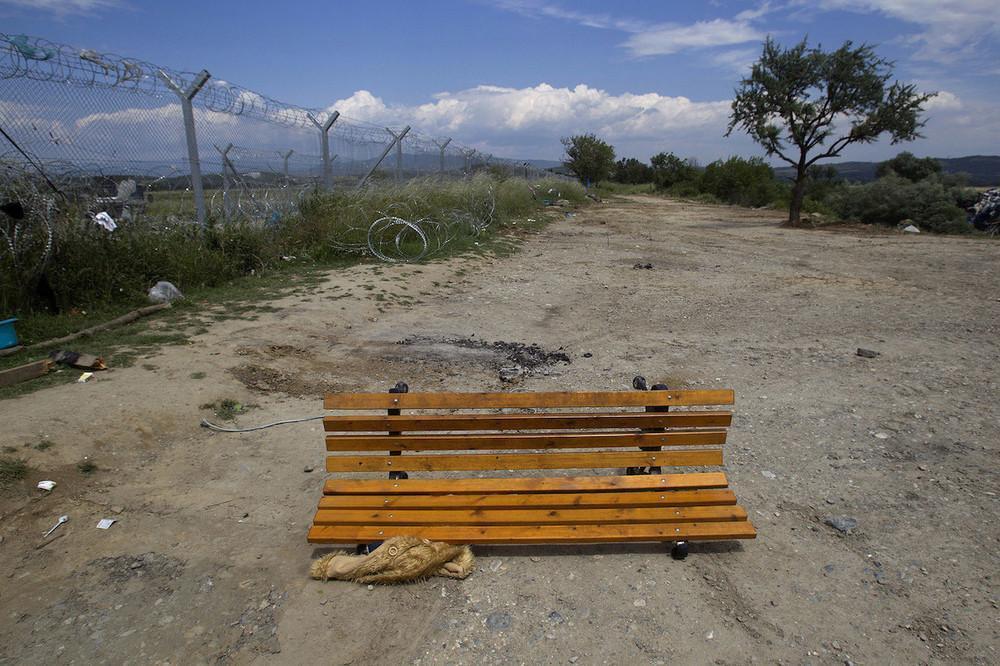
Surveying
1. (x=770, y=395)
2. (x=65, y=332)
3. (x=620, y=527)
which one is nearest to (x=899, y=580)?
(x=620, y=527)

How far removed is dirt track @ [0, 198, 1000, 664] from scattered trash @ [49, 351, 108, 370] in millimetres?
299

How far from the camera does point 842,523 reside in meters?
3.15

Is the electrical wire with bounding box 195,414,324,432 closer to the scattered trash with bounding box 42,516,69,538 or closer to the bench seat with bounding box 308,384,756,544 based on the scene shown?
the scattered trash with bounding box 42,516,69,538

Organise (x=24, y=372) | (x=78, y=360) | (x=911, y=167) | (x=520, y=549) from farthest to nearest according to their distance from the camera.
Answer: (x=911, y=167)
(x=78, y=360)
(x=24, y=372)
(x=520, y=549)

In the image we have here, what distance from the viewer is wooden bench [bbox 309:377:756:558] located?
278cm

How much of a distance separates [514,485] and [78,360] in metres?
3.75

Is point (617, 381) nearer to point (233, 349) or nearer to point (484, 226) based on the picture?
point (233, 349)

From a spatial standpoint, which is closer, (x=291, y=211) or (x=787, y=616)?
(x=787, y=616)

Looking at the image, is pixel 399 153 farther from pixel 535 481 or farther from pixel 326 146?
pixel 535 481

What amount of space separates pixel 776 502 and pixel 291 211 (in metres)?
9.91

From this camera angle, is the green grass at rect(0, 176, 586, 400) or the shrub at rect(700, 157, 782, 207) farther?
the shrub at rect(700, 157, 782, 207)

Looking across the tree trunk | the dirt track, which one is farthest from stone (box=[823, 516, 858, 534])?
the tree trunk

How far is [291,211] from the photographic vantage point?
1097 cm

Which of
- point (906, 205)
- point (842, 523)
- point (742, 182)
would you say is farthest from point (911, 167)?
point (842, 523)
